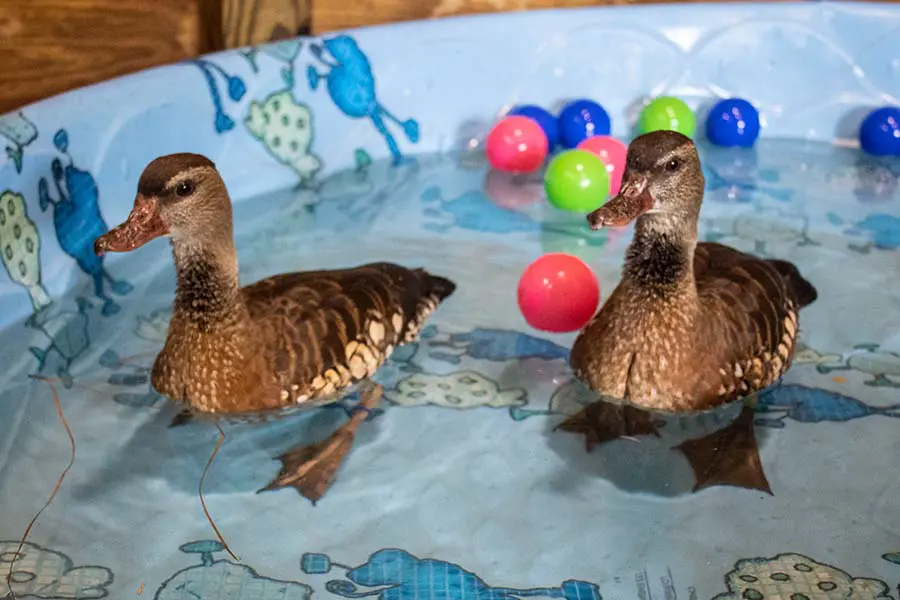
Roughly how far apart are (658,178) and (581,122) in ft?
5.36

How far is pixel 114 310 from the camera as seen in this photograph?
2662 millimetres

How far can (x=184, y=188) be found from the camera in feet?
6.51

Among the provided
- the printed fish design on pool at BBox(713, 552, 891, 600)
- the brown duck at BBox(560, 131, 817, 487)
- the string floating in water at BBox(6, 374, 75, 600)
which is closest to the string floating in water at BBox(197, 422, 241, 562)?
the string floating in water at BBox(6, 374, 75, 600)

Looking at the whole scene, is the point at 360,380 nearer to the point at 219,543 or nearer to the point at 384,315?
the point at 384,315

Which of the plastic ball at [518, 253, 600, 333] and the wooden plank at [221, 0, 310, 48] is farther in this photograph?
the wooden plank at [221, 0, 310, 48]

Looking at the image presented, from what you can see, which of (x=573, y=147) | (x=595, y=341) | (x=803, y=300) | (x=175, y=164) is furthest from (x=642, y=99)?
(x=175, y=164)

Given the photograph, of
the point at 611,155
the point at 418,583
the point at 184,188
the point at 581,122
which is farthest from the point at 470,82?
the point at 418,583

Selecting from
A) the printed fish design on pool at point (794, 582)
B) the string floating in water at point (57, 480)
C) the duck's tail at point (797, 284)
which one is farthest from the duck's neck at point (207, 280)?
the duck's tail at point (797, 284)

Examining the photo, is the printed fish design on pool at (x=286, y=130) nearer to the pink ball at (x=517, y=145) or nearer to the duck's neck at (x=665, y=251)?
the pink ball at (x=517, y=145)

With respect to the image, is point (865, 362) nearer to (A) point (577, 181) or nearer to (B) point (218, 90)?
(A) point (577, 181)

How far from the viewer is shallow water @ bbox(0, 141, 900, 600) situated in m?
1.83

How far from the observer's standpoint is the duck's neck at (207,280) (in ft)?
6.70

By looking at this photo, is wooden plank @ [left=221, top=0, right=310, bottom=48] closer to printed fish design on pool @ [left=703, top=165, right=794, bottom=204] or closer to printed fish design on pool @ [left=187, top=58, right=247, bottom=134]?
printed fish design on pool @ [left=187, top=58, right=247, bottom=134]

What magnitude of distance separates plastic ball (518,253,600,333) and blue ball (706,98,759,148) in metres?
1.37
